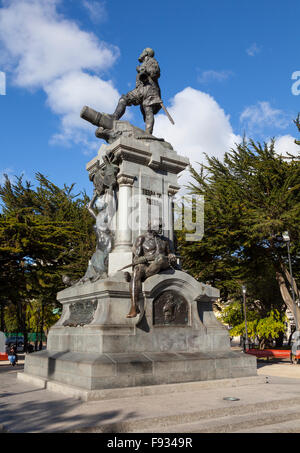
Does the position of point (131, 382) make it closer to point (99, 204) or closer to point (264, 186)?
point (99, 204)

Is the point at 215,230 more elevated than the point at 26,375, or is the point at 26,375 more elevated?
the point at 215,230

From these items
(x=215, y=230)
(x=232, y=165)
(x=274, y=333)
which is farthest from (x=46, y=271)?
(x=274, y=333)

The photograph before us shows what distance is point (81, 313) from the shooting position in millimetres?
9898

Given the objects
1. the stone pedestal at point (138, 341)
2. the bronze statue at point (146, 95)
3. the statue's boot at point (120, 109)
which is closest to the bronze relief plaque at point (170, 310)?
the stone pedestal at point (138, 341)

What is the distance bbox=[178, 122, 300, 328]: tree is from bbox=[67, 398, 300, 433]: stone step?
16.2m

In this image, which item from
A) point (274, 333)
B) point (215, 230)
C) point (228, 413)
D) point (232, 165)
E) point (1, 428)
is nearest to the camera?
point (1, 428)

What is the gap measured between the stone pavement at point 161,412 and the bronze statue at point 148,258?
2.11 meters

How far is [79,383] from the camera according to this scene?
7.72m

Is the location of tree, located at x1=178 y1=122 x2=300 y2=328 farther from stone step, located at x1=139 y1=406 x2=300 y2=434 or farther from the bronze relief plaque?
stone step, located at x1=139 y1=406 x2=300 y2=434

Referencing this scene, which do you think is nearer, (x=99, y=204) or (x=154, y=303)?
(x=154, y=303)

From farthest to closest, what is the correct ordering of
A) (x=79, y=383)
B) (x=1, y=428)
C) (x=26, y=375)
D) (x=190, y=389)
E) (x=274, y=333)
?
1. (x=274, y=333)
2. (x=26, y=375)
3. (x=190, y=389)
4. (x=79, y=383)
5. (x=1, y=428)

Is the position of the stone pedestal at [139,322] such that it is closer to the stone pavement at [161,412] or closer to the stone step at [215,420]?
the stone pavement at [161,412]

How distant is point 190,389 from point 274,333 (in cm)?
2617

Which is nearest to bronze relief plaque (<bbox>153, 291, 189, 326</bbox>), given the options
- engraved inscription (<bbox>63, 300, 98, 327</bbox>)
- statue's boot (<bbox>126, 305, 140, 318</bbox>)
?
statue's boot (<bbox>126, 305, 140, 318</bbox>)
